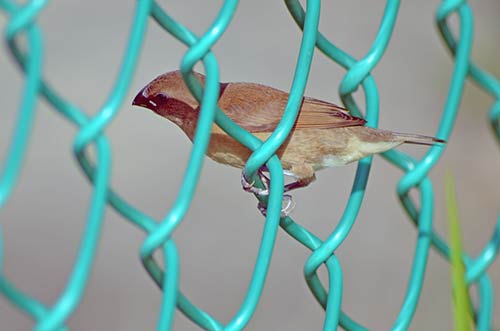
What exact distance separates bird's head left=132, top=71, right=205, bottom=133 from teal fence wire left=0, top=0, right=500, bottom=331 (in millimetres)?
298

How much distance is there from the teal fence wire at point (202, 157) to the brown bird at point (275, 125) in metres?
0.14

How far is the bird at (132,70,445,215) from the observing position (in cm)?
166

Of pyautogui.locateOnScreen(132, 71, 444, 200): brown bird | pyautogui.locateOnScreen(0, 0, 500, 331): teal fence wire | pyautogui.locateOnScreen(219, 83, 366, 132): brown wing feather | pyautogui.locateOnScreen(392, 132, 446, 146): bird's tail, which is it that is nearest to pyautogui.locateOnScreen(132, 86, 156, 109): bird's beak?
pyautogui.locateOnScreen(132, 71, 444, 200): brown bird

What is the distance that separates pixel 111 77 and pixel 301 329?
196 cm

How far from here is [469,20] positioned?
160 centimetres

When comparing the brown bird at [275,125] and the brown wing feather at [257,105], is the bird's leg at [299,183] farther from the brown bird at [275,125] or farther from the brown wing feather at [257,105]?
the brown wing feather at [257,105]

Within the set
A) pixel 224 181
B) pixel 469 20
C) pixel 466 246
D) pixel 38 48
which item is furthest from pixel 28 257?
pixel 38 48

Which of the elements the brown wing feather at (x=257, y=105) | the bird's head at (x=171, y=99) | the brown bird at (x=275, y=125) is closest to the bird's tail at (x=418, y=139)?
the brown bird at (x=275, y=125)

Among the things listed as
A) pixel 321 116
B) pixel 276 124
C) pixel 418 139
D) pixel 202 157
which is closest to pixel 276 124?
pixel 276 124

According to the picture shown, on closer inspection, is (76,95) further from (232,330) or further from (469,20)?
(232,330)

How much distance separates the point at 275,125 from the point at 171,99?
19 cm

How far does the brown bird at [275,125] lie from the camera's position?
167 centimetres

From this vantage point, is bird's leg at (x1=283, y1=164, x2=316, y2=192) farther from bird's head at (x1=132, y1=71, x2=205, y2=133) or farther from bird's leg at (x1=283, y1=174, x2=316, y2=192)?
bird's head at (x1=132, y1=71, x2=205, y2=133)

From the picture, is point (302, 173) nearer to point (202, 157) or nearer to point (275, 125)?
point (275, 125)
